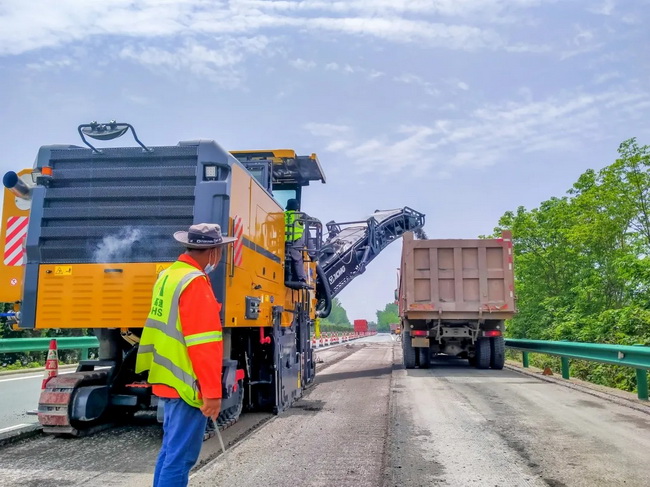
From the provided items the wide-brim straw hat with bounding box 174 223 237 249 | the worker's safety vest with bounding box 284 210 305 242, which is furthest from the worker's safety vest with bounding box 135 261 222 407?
the worker's safety vest with bounding box 284 210 305 242

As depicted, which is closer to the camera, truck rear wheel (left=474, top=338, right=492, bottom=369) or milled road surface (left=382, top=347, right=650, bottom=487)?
milled road surface (left=382, top=347, right=650, bottom=487)

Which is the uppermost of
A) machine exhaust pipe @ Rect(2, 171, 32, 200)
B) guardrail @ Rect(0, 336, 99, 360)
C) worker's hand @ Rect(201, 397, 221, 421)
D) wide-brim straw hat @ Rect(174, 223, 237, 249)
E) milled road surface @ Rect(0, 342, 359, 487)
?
machine exhaust pipe @ Rect(2, 171, 32, 200)

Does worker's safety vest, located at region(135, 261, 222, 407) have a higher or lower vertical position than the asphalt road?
higher

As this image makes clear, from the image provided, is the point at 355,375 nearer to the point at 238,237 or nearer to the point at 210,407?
the point at 238,237

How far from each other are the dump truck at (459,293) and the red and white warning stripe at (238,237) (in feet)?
25.1

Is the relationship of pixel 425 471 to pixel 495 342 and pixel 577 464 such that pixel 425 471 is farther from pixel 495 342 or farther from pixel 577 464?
pixel 495 342

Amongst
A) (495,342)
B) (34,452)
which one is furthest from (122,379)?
(495,342)

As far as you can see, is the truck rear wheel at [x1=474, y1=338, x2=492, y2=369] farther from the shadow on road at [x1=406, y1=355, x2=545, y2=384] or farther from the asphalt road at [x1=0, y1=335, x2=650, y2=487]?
the asphalt road at [x1=0, y1=335, x2=650, y2=487]

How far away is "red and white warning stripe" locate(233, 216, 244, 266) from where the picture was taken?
541 centimetres

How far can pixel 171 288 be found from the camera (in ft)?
9.73

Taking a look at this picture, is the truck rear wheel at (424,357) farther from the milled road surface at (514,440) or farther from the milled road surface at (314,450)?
the milled road surface at (314,450)

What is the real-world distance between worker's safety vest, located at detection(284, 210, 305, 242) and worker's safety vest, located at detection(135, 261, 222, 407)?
4.77m

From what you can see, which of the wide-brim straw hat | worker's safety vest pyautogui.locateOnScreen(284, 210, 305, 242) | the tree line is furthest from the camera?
the tree line

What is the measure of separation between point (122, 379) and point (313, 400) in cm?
308
